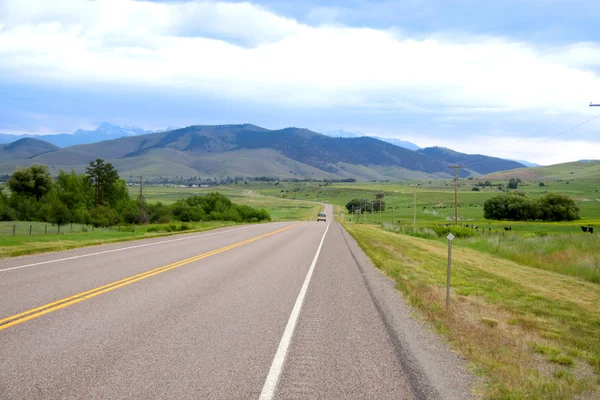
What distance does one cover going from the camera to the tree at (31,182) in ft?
302

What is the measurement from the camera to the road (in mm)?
5441

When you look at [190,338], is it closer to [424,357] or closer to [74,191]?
[424,357]

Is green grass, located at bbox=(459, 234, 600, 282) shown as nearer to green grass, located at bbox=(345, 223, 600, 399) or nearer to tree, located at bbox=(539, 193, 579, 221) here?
green grass, located at bbox=(345, 223, 600, 399)

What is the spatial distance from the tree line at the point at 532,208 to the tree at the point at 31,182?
9148 centimetres

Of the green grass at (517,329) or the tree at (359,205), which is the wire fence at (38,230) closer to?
the green grass at (517,329)

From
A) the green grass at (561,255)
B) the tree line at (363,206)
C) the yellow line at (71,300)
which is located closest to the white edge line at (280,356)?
the yellow line at (71,300)

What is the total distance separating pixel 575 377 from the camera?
22.5 ft

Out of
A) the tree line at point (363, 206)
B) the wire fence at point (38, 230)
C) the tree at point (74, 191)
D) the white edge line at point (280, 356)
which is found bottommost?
the tree line at point (363, 206)

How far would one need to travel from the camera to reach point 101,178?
96875 millimetres

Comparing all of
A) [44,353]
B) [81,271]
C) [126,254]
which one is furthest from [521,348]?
[126,254]

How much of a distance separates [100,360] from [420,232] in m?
54.8

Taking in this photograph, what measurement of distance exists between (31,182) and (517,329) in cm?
9809

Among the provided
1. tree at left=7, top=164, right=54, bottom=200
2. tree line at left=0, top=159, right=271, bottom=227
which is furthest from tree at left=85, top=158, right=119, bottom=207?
tree at left=7, top=164, right=54, bottom=200

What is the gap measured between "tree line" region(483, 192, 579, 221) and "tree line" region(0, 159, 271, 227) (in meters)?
50.9
